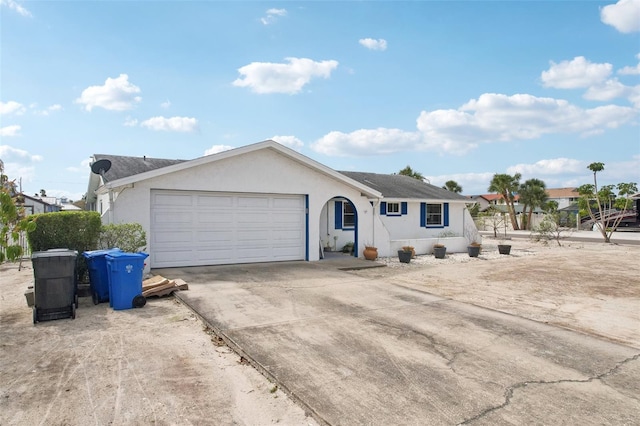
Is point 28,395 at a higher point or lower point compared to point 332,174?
lower

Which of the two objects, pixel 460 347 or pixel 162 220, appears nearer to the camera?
pixel 460 347

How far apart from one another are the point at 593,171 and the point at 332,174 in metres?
21.3

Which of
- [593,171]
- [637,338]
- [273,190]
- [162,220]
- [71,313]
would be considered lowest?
[637,338]

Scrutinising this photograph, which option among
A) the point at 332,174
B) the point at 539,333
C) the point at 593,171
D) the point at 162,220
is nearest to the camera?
the point at 539,333

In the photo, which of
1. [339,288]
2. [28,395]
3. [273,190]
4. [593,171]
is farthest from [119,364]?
[593,171]

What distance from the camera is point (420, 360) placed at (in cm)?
502

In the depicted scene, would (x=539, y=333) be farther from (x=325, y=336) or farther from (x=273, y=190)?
(x=273, y=190)

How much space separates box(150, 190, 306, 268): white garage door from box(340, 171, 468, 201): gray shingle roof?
6290 millimetres

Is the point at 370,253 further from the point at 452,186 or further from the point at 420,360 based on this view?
the point at 452,186

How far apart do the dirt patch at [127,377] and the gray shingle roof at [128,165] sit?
688cm

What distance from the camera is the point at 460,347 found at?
219 inches

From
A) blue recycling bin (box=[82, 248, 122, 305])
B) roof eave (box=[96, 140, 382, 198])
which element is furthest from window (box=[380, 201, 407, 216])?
blue recycling bin (box=[82, 248, 122, 305])

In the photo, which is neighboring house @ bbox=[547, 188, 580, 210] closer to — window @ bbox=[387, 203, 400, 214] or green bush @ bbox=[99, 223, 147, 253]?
window @ bbox=[387, 203, 400, 214]

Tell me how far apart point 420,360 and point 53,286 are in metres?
6.12
